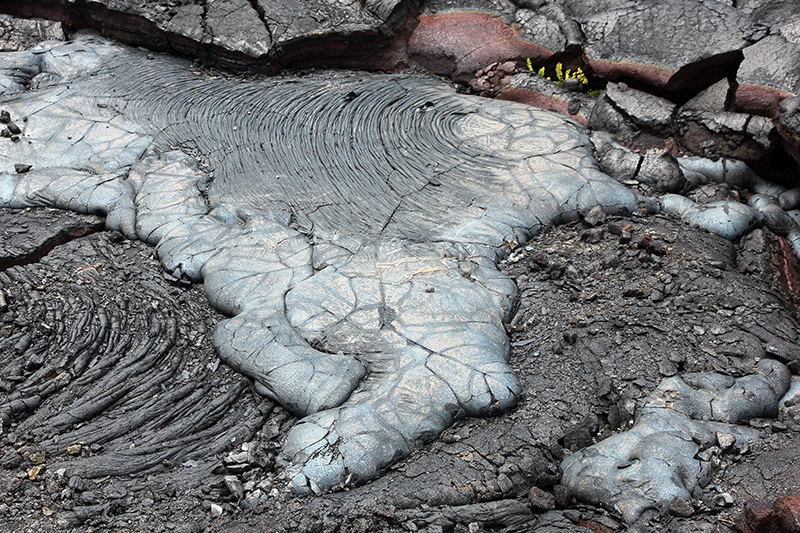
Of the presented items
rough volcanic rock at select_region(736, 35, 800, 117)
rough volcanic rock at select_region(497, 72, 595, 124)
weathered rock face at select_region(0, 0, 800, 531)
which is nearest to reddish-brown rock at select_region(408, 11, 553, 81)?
weathered rock face at select_region(0, 0, 800, 531)

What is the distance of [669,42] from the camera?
Answer: 14.3 ft

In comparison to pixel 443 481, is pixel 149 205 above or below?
above

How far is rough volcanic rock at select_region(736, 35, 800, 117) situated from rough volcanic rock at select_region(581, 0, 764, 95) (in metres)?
0.10

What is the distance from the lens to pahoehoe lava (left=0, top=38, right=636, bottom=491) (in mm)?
2775

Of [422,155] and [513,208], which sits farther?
[422,155]

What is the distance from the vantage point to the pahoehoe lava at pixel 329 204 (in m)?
2.78

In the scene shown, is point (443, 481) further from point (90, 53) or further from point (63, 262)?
point (90, 53)

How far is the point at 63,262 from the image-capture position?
3445mm

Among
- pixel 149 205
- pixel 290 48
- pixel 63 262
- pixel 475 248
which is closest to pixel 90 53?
pixel 290 48

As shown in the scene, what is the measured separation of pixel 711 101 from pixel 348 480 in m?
3.75

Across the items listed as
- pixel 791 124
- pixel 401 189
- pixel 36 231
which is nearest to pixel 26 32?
pixel 36 231

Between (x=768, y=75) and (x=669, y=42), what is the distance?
28.3 inches

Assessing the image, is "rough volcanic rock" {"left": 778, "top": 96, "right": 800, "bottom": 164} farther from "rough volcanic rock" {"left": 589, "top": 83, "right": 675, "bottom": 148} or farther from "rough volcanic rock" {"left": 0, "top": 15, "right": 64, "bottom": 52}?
"rough volcanic rock" {"left": 0, "top": 15, "right": 64, "bottom": 52}

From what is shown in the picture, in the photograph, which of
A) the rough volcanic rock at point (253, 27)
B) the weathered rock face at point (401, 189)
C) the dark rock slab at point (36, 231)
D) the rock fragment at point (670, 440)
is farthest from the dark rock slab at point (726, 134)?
the dark rock slab at point (36, 231)
